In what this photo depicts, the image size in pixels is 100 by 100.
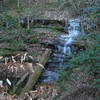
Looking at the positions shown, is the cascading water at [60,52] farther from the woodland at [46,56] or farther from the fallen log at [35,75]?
the fallen log at [35,75]

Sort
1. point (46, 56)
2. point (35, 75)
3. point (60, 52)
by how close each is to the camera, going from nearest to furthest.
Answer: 1. point (35, 75)
2. point (46, 56)
3. point (60, 52)

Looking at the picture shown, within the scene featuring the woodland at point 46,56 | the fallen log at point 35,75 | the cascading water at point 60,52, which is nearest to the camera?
the woodland at point 46,56

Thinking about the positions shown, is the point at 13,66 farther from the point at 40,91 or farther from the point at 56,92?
the point at 56,92

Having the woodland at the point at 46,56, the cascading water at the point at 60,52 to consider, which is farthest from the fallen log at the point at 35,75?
the cascading water at the point at 60,52

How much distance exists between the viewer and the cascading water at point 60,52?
9156 mm

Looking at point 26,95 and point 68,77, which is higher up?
point 68,77

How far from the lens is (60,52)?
36.0 feet

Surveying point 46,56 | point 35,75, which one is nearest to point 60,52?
point 46,56

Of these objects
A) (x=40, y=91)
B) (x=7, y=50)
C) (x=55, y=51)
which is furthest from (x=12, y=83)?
(x=55, y=51)

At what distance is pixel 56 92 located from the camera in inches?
304

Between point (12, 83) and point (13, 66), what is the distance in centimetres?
118

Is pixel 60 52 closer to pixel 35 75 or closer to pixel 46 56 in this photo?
pixel 46 56

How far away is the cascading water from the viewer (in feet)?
30.0

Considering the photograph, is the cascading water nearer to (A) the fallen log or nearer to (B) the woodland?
(B) the woodland
